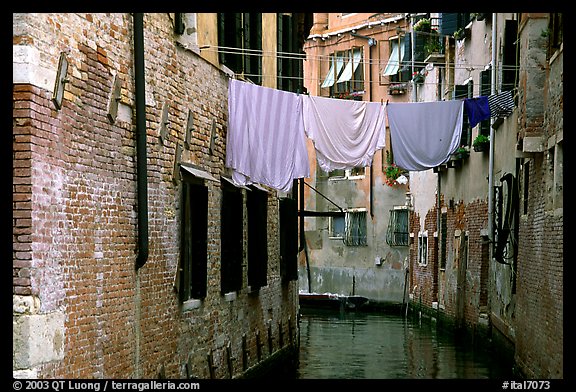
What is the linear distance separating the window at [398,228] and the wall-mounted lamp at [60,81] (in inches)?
1086

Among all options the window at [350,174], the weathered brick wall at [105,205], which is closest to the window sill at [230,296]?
the weathered brick wall at [105,205]

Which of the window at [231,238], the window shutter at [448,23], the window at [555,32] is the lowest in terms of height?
the window at [231,238]

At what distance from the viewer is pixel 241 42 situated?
1526 cm

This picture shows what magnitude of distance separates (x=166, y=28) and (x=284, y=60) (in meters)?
7.52

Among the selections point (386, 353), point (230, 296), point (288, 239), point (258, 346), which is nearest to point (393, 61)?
point (386, 353)

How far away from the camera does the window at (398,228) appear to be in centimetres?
3591

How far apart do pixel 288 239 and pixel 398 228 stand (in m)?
17.5

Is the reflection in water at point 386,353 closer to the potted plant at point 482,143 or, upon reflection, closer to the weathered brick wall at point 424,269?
the weathered brick wall at point 424,269

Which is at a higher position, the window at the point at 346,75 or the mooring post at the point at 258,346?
the window at the point at 346,75

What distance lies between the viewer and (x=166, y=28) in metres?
11.8

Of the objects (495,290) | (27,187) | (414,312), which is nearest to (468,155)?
(495,290)

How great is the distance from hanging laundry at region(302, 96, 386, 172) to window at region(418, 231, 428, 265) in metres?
15.0

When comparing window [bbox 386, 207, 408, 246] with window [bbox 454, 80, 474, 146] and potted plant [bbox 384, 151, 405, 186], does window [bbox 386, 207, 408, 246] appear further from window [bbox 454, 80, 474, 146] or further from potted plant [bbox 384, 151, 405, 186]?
window [bbox 454, 80, 474, 146]

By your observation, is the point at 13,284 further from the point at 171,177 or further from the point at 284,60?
the point at 284,60
